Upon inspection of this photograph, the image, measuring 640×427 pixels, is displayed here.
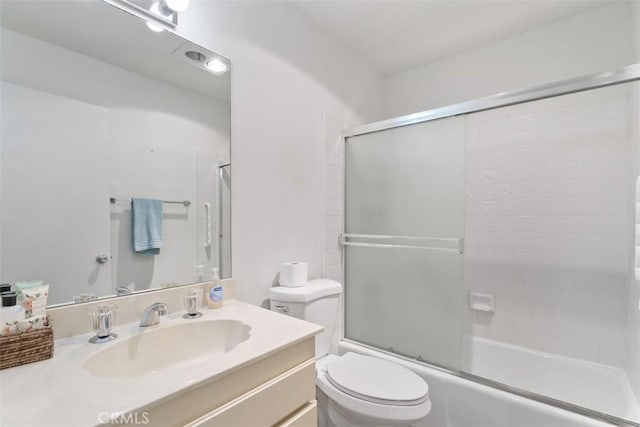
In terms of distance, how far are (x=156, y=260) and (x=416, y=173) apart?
4.70ft

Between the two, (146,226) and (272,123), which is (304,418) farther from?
(272,123)

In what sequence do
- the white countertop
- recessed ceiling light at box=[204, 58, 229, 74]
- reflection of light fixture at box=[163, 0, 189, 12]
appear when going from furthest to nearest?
recessed ceiling light at box=[204, 58, 229, 74] → reflection of light fixture at box=[163, 0, 189, 12] → the white countertop

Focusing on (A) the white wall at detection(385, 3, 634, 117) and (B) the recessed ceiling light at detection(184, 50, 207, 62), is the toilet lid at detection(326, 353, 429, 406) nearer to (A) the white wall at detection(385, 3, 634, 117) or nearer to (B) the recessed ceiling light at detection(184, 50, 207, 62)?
(B) the recessed ceiling light at detection(184, 50, 207, 62)

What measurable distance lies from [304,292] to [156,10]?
1.33 m

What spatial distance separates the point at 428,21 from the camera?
189cm

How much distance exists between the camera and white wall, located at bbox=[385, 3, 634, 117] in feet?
5.79

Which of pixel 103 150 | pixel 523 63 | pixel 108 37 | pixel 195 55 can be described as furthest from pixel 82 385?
pixel 523 63

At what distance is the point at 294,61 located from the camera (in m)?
1.77

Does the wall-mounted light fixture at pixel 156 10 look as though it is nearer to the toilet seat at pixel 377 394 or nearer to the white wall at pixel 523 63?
the toilet seat at pixel 377 394

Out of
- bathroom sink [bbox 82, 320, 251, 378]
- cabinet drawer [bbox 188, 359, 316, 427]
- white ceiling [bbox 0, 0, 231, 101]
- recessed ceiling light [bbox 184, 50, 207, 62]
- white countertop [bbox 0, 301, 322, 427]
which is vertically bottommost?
cabinet drawer [bbox 188, 359, 316, 427]

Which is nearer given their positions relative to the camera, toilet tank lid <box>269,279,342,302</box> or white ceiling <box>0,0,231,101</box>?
white ceiling <box>0,0,231,101</box>

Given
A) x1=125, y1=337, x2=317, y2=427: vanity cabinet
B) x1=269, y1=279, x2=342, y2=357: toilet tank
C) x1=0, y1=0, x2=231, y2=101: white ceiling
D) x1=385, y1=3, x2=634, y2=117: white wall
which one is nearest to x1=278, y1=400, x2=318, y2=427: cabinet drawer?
x1=125, y1=337, x2=317, y2=427: vanity cabinet

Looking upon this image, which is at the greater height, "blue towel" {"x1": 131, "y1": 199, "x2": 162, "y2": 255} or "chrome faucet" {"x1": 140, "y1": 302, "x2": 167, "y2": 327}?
"blue towel" {"x1": 131, "y1": 199, "x2": 162, "y2": 255}

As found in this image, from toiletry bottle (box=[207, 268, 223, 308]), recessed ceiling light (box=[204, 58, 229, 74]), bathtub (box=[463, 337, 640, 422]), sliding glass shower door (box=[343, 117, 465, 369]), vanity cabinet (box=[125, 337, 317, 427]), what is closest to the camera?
vanity cabinet (box=[125, 337, 317, 427])
